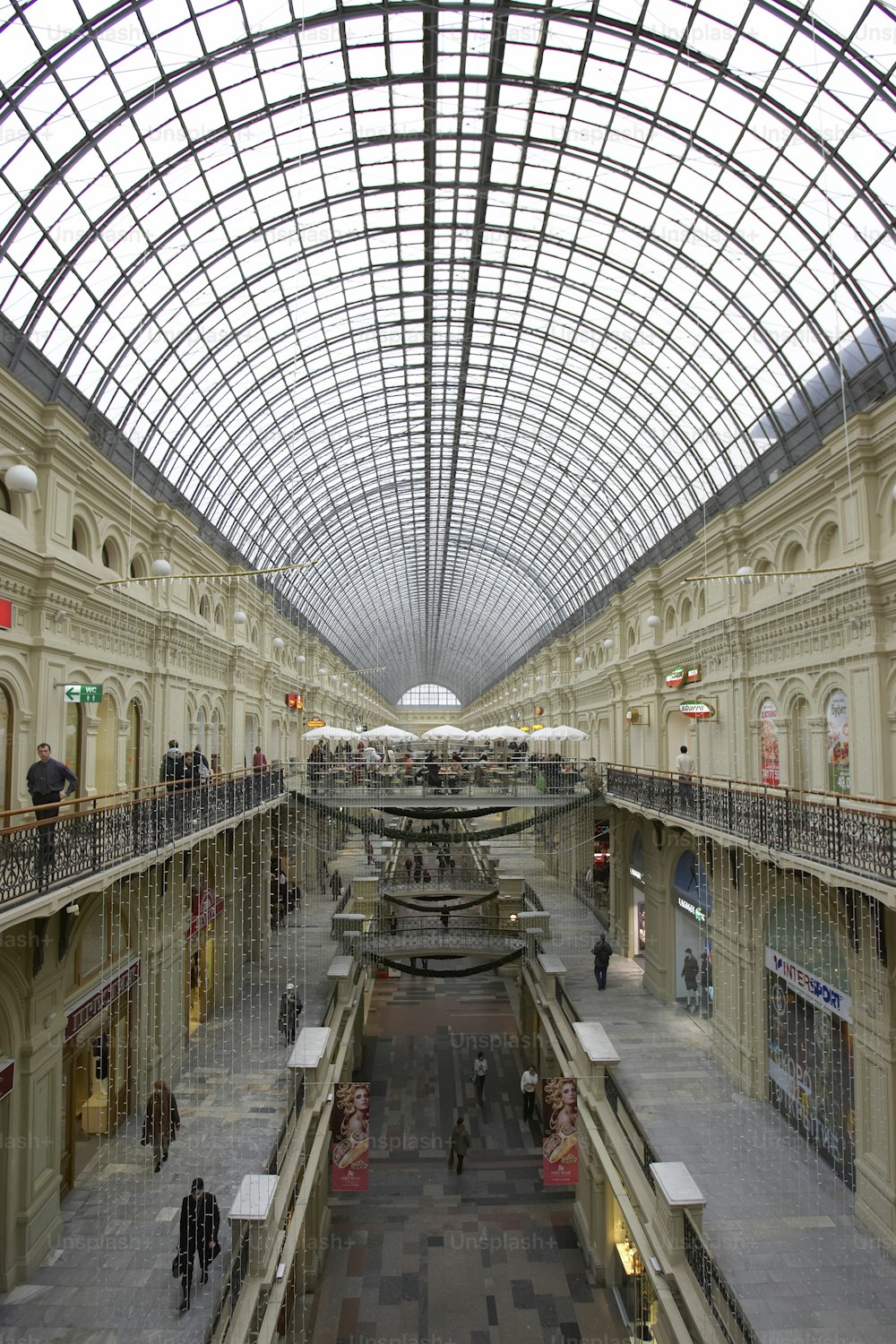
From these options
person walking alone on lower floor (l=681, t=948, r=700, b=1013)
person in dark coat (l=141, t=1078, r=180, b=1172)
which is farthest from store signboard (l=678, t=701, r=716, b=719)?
person in dark coat (l=141, t=1078, r=180, b=1172)

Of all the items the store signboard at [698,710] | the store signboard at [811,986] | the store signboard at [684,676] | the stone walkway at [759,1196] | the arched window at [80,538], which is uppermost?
the arched window at [80,538]

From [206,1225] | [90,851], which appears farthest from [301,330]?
[206,1225]

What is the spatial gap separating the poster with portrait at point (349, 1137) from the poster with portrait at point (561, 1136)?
10.6 feet

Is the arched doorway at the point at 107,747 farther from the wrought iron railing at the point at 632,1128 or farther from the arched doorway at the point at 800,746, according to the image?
the arched doorway at the point at 800,746

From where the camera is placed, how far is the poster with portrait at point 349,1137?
13.8 m

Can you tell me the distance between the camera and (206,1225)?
416 inches

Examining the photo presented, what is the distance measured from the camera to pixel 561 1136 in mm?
13953

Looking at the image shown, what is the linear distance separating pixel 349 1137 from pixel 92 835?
7.34 metres

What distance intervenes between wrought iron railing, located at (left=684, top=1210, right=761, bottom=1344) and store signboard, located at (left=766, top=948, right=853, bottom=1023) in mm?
4657

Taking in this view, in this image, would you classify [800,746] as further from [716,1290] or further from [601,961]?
[716,1290]

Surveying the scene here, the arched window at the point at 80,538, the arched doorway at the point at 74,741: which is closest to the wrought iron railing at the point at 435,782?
the arched doorway at the point at 74,741

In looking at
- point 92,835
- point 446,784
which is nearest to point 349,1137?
point 92,835

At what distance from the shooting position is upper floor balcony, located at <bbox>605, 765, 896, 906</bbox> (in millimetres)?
10422

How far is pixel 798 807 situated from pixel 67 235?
17043 mm
